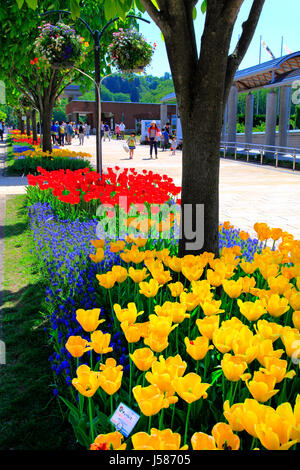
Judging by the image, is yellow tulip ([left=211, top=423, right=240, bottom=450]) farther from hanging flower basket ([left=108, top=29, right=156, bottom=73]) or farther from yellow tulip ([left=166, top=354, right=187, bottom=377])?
hanging flower basket ([left=108, top=29, right=156, bottom=73])

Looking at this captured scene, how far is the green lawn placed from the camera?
7.97 feet

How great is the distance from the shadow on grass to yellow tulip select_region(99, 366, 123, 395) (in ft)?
3.04

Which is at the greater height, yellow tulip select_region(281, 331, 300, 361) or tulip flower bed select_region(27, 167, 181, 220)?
tulip flower bed select_region(27, 167, 181, 220)

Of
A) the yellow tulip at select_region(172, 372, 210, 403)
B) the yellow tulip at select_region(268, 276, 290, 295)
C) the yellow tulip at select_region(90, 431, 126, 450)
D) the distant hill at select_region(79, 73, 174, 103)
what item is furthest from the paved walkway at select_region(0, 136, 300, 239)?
the distant hill at select_region(79, 73, 174, 103)

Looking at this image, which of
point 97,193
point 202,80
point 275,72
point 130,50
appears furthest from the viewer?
point 275,72

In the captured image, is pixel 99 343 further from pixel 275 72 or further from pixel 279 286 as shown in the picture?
pixel 275 72

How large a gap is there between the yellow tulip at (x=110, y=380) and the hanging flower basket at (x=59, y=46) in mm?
9162

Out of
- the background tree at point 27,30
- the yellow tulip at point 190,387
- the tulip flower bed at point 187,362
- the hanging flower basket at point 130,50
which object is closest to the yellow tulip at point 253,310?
the tulip flower bed at point 187,362

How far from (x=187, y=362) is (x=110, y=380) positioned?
835 millimetres

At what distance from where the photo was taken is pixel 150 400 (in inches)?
55.9

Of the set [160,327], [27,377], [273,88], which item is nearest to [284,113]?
[273,88]

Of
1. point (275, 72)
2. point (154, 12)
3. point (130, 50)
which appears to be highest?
point (275, 72)
